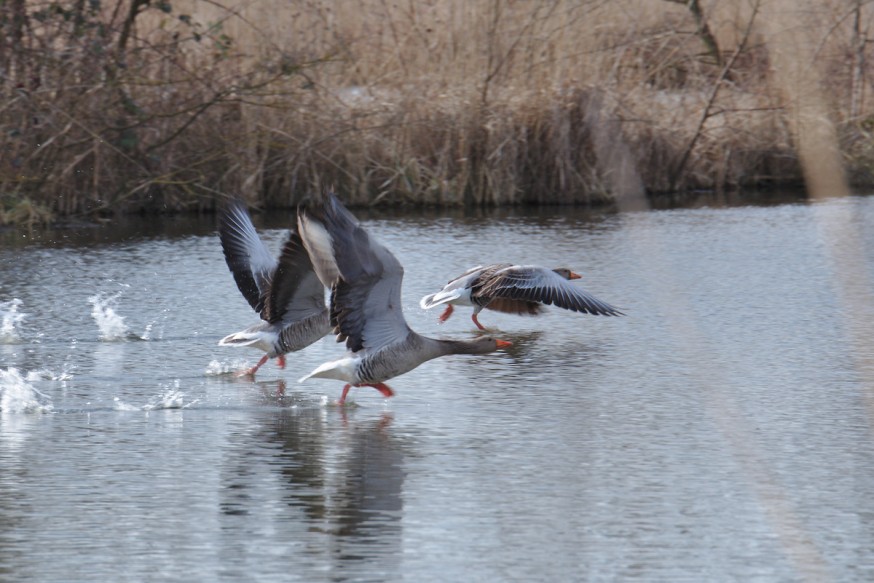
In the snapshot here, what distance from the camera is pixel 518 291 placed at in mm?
8727

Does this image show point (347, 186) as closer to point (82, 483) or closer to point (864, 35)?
point (864, 35)

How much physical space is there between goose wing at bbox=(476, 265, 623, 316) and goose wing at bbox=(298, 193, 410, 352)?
6.66 ft

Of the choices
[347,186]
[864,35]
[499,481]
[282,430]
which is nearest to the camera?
[499,481]

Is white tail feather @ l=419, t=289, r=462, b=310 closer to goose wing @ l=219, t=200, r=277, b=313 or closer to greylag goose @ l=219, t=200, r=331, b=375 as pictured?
goose wing @ l=219, t=200, r=277, b=313

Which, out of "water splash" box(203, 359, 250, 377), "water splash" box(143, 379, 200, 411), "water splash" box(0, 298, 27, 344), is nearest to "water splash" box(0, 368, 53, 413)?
"water splash" box(143, 379, 200, 411)

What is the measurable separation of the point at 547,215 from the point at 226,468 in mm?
8427

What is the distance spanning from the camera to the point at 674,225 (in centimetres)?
1307

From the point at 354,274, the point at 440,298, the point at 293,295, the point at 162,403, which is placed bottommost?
the point at 162,403

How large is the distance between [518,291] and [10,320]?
10.5 ft

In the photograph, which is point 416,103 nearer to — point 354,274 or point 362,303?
point 362,303

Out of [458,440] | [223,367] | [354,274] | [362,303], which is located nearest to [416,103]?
[223,367]

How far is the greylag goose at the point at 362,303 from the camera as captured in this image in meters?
6.32

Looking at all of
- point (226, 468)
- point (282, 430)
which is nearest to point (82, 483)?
point (226, 468)

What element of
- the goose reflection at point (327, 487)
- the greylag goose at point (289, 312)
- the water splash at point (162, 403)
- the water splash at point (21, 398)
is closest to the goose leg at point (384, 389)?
the goose reflection at point (327, 487)
